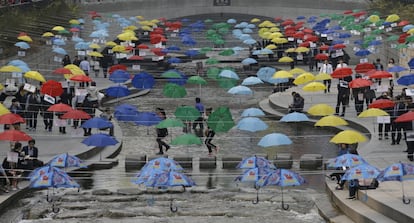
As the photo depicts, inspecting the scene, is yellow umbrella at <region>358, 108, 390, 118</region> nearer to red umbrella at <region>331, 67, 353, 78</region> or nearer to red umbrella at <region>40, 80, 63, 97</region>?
red umbrella at <region>331, 67, 353, 78</region>

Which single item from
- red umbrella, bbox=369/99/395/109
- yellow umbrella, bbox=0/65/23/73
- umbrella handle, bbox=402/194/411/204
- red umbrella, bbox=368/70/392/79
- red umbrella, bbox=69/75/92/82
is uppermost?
yellow umbrella, bbox=0/65/23/73

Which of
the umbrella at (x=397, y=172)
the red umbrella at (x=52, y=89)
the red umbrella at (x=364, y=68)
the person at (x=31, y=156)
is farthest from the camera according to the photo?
the red umbrella at (x=364, y=68)

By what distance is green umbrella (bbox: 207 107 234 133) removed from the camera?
100 feet

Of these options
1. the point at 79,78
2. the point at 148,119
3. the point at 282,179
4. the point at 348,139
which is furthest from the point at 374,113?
the point at 79,78

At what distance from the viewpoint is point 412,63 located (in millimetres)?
37344

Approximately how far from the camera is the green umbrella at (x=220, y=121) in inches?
1204

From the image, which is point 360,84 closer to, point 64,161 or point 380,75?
point 380,75

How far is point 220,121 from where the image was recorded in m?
30.6

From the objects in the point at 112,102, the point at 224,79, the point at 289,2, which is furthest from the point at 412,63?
the point at 289,2

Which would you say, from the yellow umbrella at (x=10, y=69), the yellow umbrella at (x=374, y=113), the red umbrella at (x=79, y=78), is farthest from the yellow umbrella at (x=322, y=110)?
the yellow umbrella at (x=10, y=69)

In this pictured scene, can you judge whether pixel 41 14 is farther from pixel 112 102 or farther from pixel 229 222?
pixel 229 222

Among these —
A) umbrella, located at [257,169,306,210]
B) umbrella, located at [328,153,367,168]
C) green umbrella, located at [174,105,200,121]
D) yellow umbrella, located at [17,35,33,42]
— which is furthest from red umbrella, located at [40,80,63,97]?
yellow umbrella, located at [17,35,33,42]

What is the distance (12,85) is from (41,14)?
21488mm

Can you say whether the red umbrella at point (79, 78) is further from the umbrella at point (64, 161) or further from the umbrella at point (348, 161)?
the umbrella at point (348, 161)
